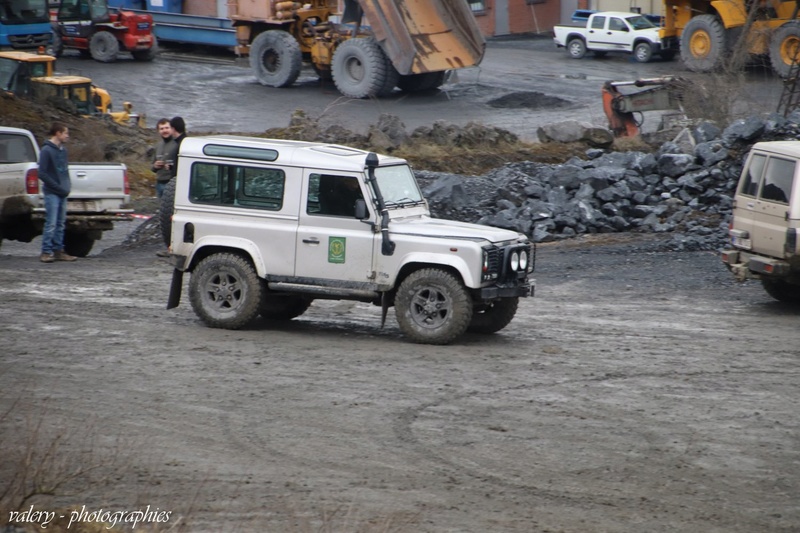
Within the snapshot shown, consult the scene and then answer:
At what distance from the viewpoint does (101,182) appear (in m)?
15.8

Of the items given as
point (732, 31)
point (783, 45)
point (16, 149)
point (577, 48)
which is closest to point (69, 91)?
point (16, 149)

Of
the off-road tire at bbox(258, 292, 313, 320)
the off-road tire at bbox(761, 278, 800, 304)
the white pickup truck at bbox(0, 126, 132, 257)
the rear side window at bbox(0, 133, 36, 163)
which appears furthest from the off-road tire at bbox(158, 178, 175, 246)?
the off-road tire at bbox(761, 278, 800, 304)

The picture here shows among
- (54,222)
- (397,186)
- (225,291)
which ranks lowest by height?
(54,222)

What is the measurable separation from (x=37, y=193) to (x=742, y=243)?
969 cm

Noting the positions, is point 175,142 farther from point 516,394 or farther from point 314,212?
point 516,394

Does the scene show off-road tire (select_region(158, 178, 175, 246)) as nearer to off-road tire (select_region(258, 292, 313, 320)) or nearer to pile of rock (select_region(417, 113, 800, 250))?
off-road tire (select_region(258, 292, 313, 320))

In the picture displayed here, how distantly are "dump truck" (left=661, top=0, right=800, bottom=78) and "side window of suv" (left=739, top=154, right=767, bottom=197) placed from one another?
1837 centimetres

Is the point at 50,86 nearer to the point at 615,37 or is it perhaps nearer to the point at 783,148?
the point at 783,148

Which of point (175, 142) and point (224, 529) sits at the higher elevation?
point (175, 142)

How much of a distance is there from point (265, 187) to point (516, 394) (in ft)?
11.5

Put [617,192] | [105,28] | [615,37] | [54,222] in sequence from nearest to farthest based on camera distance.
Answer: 1. [54,222]
2. [617,192]
3. [105,28]
4. [615,37]

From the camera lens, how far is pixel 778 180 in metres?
12.5

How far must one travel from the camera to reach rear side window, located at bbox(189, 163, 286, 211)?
35.4 feet

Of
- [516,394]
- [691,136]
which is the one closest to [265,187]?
[516,394]
